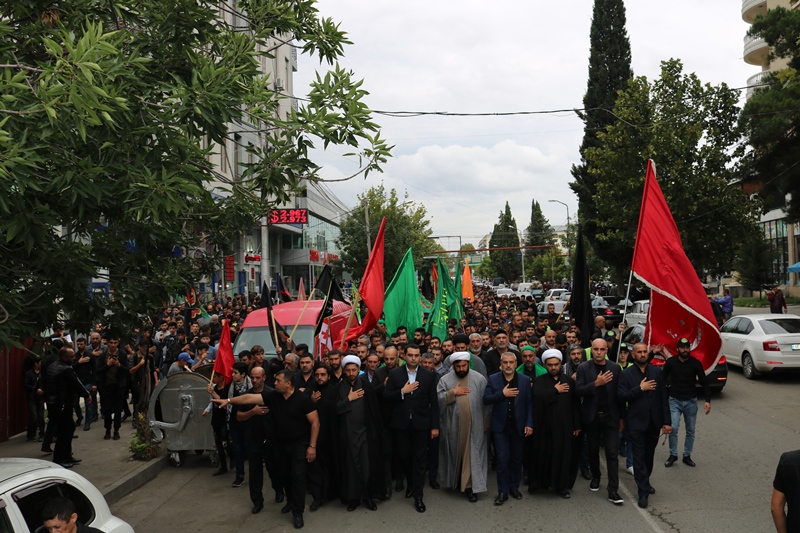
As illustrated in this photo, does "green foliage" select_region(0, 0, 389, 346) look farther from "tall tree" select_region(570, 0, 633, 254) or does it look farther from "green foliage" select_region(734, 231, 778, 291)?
"green foliage" select_region(734, 231, 778, 291)

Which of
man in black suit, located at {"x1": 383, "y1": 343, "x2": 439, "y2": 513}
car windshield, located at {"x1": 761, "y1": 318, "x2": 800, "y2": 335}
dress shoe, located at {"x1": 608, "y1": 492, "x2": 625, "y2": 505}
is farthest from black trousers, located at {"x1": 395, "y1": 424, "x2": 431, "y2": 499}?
car windshield, located at {"x1": 761, "y1": 318, "x2": 800, "y2": 335}

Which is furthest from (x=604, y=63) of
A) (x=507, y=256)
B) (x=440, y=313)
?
(x=507, y=256)

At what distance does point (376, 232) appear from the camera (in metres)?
50.1

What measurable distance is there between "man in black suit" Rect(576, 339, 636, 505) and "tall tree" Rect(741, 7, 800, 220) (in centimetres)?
1566

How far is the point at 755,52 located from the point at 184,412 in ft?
169

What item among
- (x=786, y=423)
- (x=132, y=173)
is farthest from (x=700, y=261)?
(x=132, y=173)

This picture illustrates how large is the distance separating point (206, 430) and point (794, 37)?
19386 mm

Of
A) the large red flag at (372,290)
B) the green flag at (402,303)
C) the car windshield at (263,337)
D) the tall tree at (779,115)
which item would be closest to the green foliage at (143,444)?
the car windshield at (263,337)

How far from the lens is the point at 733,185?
28688mm

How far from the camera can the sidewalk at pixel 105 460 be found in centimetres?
892

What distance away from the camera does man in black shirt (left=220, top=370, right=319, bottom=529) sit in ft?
24.7

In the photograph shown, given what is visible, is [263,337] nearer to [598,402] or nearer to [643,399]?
[598,402]

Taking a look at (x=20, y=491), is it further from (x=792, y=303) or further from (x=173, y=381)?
(x=792, y=303)

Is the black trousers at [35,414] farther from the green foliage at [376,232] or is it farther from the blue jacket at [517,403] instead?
the green foliage at [376,232]
